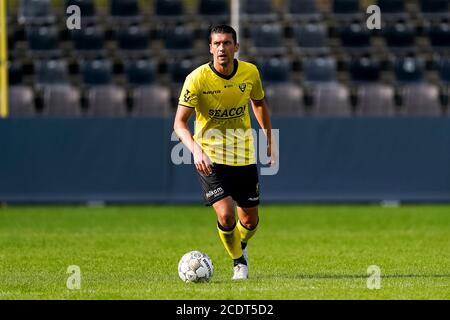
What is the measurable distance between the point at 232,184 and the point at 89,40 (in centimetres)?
1432

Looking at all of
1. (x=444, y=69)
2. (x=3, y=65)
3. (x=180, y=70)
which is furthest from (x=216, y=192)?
(x=444, y=69)

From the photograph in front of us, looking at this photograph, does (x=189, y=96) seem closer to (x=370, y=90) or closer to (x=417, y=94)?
(x=370, y=90)

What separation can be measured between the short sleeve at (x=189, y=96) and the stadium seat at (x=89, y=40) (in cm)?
1413

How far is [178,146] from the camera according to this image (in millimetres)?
21312

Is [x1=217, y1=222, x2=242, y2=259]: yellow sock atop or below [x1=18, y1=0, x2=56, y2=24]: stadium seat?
below

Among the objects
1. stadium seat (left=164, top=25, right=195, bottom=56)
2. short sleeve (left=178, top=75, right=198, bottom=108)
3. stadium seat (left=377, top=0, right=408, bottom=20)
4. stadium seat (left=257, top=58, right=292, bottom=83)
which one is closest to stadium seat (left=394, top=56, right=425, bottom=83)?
stadium seat (left=377, top=0, right=408, bottom=20)

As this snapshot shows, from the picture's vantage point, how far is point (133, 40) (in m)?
25.1

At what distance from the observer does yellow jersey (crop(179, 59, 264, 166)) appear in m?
11.0

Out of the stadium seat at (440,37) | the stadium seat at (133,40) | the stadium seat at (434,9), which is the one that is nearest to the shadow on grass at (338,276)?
the stadium seat at (440,37)

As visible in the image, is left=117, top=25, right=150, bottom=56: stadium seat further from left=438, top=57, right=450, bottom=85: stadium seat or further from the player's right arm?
the player's right arm

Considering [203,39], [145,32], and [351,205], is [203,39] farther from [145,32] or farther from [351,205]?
[351,205]

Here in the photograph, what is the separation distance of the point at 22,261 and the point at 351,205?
1012 centimetres
